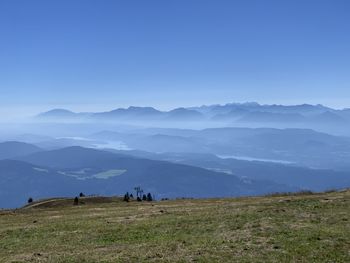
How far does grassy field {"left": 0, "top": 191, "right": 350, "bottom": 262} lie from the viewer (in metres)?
24.1

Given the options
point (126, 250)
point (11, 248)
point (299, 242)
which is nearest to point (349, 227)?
point (299, 242)

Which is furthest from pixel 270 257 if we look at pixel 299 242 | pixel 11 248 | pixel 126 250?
pixel 11 248

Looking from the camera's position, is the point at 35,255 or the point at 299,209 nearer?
the point at 35,255

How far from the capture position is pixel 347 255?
22891mm

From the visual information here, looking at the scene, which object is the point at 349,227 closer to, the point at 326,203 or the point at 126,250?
the point at 326,203

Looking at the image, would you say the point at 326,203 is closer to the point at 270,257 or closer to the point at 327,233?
the point at 327,233

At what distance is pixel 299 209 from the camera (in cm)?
3806

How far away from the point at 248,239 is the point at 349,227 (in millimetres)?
7543

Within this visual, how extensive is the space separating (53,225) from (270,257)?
22043 millimetres

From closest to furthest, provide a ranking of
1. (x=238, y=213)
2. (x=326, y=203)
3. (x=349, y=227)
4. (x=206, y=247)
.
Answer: (x=206, y=247)
(x=349, y=227)
(x=238, y=213)
(x=326, y=203)

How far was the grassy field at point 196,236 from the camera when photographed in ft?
79.1

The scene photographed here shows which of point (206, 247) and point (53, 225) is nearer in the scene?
point (206, 247)

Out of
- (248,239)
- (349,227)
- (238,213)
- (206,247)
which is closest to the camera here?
(206,247)

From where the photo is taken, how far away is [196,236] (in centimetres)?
2939
